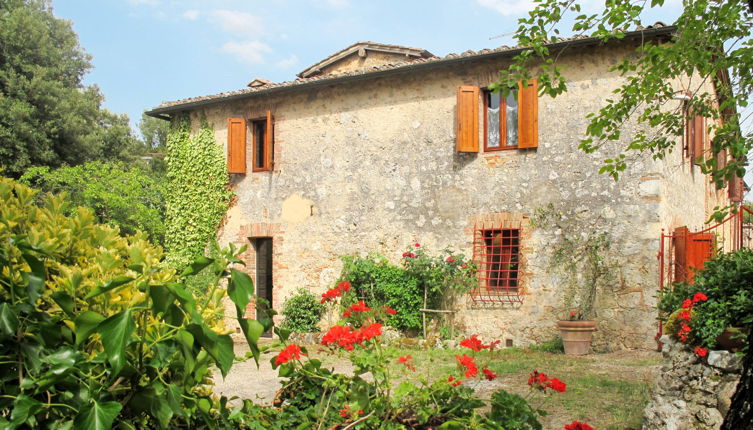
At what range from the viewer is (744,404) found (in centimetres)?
195

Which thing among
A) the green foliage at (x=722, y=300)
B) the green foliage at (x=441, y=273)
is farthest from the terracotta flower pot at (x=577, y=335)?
the green foliage at (x=722, y=300)

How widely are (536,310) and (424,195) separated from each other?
2725mm

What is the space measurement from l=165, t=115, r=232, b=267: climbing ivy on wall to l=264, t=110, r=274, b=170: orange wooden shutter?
100cm

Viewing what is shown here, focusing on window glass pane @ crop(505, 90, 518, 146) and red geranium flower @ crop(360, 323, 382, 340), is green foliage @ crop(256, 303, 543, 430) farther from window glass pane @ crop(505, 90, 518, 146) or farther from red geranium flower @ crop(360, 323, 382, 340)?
window glass pane @ crop(505, 90, 518, 146)

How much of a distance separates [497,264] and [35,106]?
16.1 meters

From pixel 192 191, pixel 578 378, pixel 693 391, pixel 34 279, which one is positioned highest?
pixel 192 191

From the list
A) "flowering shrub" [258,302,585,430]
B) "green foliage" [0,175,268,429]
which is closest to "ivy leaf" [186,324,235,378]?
"green foliage" [0,175,268,429]

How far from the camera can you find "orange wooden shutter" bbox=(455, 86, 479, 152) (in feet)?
33.1

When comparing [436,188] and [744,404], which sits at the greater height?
[436,188]

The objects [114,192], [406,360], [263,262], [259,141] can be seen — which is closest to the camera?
[406,360]

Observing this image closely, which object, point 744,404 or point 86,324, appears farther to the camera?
point 744,404

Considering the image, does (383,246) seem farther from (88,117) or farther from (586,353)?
(88,117)

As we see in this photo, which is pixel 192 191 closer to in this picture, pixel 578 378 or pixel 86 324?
pixel 578 378

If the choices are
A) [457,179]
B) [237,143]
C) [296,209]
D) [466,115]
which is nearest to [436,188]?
[457,179]
